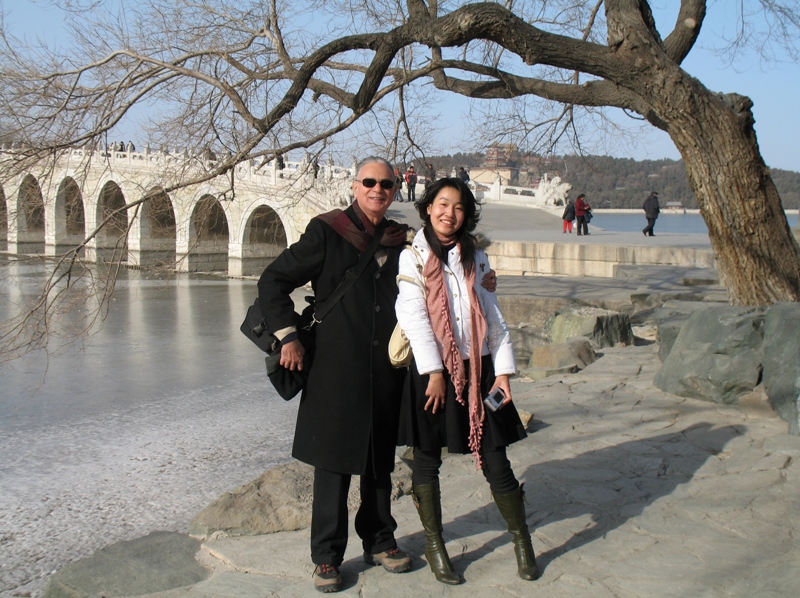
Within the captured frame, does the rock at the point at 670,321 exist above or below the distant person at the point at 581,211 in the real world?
below

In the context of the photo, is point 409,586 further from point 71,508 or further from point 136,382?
point 136,382

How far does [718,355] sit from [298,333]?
3190 mm

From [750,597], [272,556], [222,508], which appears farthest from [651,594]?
[222,508]

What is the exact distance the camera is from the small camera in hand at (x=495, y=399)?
272 cm

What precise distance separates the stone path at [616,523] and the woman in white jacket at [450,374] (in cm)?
22

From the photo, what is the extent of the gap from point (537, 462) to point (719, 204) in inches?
96.6

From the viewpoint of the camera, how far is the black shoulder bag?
2805 mm

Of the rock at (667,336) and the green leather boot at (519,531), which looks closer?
the green leather boot at (519,531)

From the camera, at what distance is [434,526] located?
2.76 meters

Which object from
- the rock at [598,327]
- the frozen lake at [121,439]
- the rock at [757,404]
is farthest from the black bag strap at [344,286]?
the rock at [598,327]

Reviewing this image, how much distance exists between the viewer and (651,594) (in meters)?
2.61

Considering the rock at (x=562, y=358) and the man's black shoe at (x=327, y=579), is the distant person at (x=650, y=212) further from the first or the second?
the man's black shoe at (x=327, y=579)

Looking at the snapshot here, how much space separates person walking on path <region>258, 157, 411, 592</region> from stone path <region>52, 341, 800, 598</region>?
0.19 metres

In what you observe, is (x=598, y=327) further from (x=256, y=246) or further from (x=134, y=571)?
(x=256, y=246)
